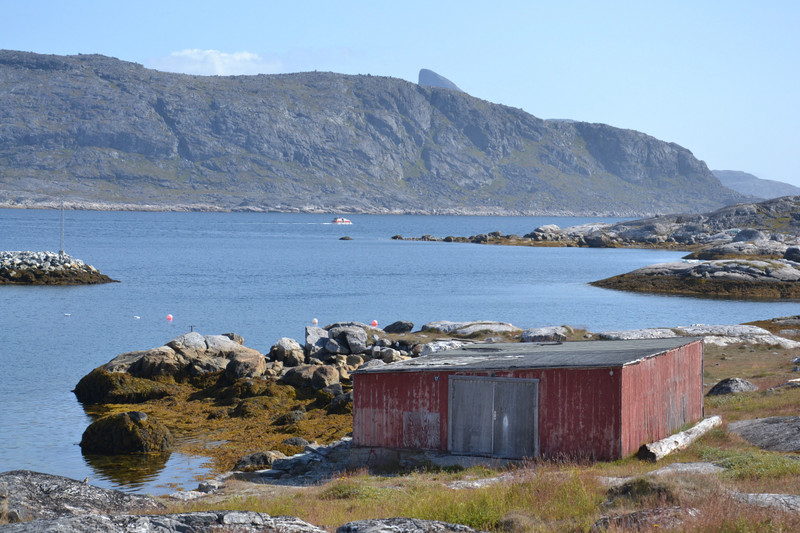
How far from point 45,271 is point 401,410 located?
5966 centimetres

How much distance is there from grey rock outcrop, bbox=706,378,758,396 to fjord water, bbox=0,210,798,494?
17.9 metres

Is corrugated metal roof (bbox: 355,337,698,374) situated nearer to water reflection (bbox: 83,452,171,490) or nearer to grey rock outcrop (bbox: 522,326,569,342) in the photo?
water reflection (bbox: 83,452,171,490)

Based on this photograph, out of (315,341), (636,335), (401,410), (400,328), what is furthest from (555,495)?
(400,328)

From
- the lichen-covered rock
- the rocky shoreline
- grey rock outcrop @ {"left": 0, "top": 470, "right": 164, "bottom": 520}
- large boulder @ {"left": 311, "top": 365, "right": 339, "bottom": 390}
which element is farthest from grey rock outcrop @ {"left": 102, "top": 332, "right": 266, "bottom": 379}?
the rocky shoreline

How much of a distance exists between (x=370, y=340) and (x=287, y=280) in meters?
40.0

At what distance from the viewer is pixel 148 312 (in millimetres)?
56000

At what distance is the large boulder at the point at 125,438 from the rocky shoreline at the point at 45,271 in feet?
165

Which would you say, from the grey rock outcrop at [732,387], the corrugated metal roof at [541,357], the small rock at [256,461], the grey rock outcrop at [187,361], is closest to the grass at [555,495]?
the corrugated metal roof at [541,357]

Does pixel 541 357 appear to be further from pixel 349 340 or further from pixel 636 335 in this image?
pixel 636 335

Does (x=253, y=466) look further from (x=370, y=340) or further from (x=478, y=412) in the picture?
(x=370, y=340)

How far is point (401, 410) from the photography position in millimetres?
21156

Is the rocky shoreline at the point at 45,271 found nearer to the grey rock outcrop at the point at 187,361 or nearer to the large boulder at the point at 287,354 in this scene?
the grey rock outcrop at the point at 187,361

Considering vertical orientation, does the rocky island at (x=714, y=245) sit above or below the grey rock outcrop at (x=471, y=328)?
above

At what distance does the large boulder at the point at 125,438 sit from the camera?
81.5 feet
